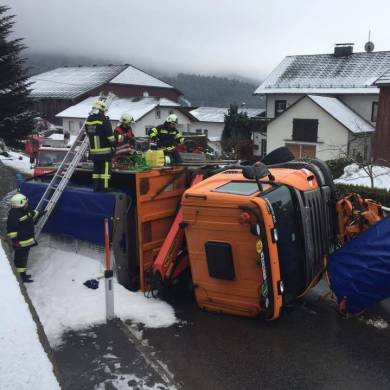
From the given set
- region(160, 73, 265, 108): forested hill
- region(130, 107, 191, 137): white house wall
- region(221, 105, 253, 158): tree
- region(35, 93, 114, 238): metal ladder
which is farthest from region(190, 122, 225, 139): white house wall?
region(160, 73, 265, 108): forested hill

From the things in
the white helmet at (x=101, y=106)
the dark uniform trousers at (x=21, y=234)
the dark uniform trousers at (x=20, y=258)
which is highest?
the white helmet at (x=101, y=106)

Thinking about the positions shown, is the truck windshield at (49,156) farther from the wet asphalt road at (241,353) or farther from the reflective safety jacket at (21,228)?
the wet asphalt road at (241,353)

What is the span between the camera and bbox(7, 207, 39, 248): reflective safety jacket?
6.64m

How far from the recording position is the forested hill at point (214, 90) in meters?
103

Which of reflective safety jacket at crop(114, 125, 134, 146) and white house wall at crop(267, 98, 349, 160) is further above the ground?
reflective safety jacket at crop(114, 125, 134, 146)

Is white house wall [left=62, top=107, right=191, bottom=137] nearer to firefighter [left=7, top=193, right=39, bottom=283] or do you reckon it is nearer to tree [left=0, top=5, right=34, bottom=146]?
tree [left=0, top=5, right=34, bottom=146]

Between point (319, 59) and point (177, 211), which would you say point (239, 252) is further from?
point (319, 59)

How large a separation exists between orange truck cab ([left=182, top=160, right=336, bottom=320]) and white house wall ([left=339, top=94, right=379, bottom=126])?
29.0 meters

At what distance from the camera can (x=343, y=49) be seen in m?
36.8

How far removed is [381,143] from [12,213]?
62.1ft

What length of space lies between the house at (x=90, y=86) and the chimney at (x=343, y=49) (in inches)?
972

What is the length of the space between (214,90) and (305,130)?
8385 centimetres

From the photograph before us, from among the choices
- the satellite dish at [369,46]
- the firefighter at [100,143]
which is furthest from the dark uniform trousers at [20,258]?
the satellite dish at [369,46]

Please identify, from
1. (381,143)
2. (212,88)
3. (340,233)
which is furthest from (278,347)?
(212,88)
